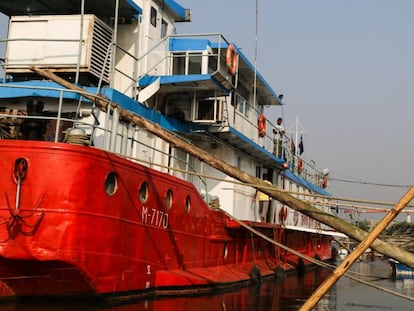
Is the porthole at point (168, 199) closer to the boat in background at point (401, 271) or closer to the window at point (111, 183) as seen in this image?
→ the window at point (111, 183)

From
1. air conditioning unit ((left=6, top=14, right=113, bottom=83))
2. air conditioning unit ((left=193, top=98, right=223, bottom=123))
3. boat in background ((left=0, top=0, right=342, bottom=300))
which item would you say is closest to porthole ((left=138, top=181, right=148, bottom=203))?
boat in background ((left=0, top=0, right=342, bottom=300))

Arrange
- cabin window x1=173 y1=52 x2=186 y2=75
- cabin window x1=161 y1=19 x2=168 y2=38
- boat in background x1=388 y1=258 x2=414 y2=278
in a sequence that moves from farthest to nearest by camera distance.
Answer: boat in background x1=388 y1=258 x2=414 y2=278
cabin window x1=173 y1=52 x2=186 y2=75
cabin window x1=161 y1=19 x2=168 y2=38

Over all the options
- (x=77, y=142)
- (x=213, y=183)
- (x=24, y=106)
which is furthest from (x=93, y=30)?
(x=213, y=183)

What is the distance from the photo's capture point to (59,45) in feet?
40.1

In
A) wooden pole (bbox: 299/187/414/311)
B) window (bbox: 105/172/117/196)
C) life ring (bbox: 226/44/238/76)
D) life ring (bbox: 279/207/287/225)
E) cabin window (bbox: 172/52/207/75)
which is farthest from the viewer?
life ring (bbox: 279/207/287/225)

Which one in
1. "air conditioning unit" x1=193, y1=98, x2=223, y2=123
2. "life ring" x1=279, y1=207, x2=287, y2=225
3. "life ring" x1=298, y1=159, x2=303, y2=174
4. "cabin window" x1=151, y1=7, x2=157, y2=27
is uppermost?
"cabin window" x1=151, y1=7, x2=157, y2=27

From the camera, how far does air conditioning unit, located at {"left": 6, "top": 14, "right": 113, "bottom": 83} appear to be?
11.9m

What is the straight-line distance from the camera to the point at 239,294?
13.7 metres

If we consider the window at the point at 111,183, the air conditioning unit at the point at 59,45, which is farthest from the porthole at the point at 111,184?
the air conditioning unit at the point at 59,45

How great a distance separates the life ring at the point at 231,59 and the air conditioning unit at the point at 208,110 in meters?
1.30

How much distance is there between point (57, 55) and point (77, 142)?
3534mm

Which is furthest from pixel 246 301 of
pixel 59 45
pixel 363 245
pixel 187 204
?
pixel 59 45

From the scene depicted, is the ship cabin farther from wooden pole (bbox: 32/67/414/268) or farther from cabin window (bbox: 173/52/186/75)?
wooden pole (bbox: 32/67/414/268)

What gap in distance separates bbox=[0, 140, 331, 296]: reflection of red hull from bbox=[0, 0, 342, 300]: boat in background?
0.02 m
